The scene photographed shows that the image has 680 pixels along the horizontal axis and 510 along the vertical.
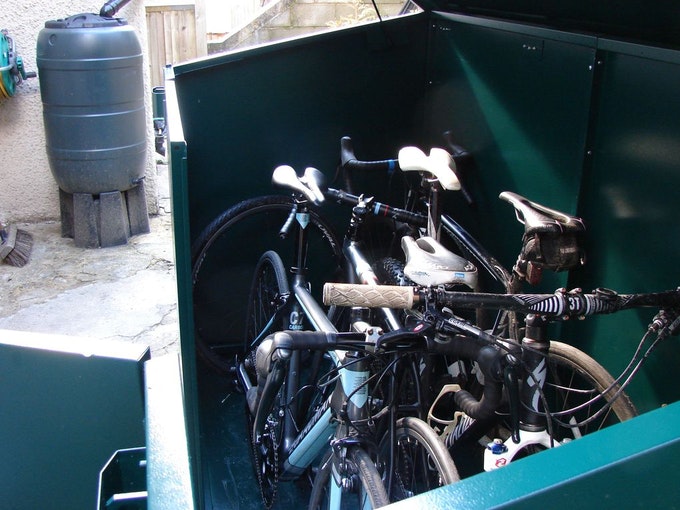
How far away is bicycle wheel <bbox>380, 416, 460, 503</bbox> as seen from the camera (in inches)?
78.4

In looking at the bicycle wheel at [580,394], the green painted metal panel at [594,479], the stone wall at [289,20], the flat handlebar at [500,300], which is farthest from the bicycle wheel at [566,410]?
the stone wall at [289,20]

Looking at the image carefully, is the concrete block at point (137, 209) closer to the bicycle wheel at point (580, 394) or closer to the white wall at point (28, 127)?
the white wall at point (28, 127)

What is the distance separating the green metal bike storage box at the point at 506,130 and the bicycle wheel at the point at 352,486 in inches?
15.4

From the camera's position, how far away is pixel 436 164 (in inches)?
106

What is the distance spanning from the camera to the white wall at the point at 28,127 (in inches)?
230

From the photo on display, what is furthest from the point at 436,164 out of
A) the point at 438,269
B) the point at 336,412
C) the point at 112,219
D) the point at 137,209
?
the point at 137,209

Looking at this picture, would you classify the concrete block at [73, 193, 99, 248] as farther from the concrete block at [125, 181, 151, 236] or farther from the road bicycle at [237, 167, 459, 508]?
the road bicycle at [237, 167, 459, 508]

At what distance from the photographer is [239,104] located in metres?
3.26

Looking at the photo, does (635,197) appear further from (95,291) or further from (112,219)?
(112,219)

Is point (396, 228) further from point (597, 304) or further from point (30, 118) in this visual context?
point (30, 118)

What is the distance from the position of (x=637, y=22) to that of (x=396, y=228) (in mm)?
1343

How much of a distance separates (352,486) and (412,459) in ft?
0.73

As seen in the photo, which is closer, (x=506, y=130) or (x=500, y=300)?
(x=500, y=300)

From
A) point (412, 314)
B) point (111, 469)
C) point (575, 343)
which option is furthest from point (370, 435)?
point (575, 343)
